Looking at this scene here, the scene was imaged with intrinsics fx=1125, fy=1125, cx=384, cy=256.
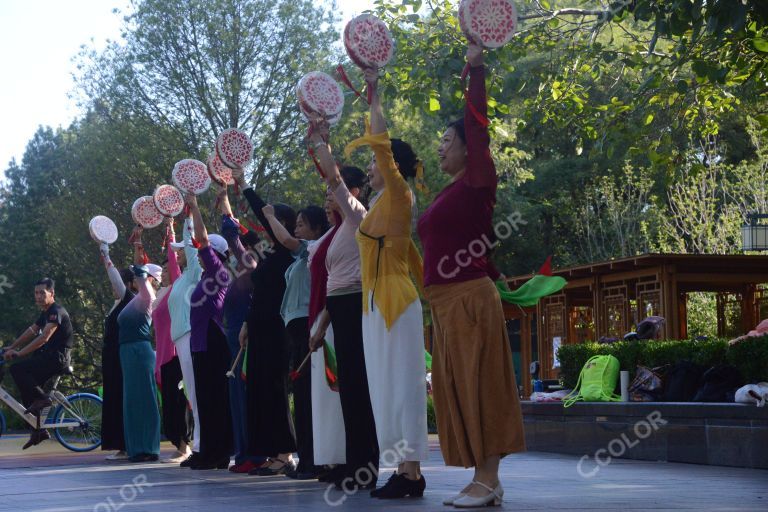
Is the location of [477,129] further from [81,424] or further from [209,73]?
[209,73]

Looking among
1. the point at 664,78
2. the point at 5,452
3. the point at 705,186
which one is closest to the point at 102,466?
the point at 5,452

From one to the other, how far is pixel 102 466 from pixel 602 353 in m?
5.49

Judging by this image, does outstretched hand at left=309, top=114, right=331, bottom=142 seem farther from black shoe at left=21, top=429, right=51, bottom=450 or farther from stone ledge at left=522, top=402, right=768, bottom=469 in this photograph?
black shoe at left=21, top=429, right=51, bottom=450

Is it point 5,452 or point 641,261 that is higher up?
point 641,261

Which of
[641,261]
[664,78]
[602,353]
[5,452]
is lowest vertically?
[5,452]

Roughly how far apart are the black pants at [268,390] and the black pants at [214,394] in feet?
2.80

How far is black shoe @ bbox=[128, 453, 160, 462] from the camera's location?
35.4 feet

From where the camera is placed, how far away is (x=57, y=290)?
35281mm

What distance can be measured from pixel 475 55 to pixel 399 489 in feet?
7.89

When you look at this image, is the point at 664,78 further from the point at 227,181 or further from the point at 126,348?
the point at 126,348

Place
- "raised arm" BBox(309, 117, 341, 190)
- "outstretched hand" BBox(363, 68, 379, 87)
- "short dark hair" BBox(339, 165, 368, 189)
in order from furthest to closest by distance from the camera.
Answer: "short dark hair" BBox(339, 165, 368, 189), "raised arm" BBox(309, 117, 341, 190), "outstretched hand" BBox(363, 68, 379, 87)

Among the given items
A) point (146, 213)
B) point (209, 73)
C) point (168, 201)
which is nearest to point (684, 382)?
point (168, 201)

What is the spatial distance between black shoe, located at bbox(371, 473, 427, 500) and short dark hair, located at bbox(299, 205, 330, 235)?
256cm

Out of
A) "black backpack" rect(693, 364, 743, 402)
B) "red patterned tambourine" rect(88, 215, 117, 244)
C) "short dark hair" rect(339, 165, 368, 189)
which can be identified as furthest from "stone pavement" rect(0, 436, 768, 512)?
"red patterned tambourine" rect(88, 215, 117, 244)
